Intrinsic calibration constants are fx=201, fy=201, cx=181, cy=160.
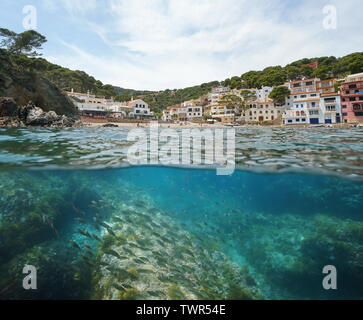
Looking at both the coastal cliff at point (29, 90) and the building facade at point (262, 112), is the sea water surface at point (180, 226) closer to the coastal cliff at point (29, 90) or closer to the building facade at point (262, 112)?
the coastal cliff at point (29, 90)

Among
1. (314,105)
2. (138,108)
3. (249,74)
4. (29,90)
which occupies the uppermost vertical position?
(249,74)

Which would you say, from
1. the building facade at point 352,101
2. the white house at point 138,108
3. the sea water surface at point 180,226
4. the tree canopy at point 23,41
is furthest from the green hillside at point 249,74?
the sea water surface at point 180,226

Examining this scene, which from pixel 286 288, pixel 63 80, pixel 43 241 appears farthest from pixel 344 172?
pixel 63 80

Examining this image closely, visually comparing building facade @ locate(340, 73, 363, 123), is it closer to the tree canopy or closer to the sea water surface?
the sea water surface

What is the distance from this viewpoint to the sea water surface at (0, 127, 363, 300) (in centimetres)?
552

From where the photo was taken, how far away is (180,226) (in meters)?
9.34

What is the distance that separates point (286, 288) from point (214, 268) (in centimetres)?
235

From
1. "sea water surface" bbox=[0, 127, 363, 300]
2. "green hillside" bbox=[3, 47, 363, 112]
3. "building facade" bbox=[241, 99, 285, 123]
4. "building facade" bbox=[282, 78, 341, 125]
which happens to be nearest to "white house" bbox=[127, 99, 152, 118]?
"green hillside" bbox=[3, 47, 363, 112]

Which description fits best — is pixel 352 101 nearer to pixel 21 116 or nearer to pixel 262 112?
pixel 262 112

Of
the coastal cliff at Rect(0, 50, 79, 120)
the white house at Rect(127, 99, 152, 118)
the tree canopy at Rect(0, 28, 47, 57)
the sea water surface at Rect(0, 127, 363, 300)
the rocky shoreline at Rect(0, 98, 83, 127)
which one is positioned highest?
the tree canopy at Rect(0, 28, 47, 57)

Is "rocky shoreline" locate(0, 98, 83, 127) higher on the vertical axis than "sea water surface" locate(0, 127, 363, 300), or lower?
higher

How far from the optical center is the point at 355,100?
48125mm

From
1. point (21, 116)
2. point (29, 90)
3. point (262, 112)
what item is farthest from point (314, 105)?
point (29, 90)

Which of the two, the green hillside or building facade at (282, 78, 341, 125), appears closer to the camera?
building facade at (282, 78, 341, 125)
